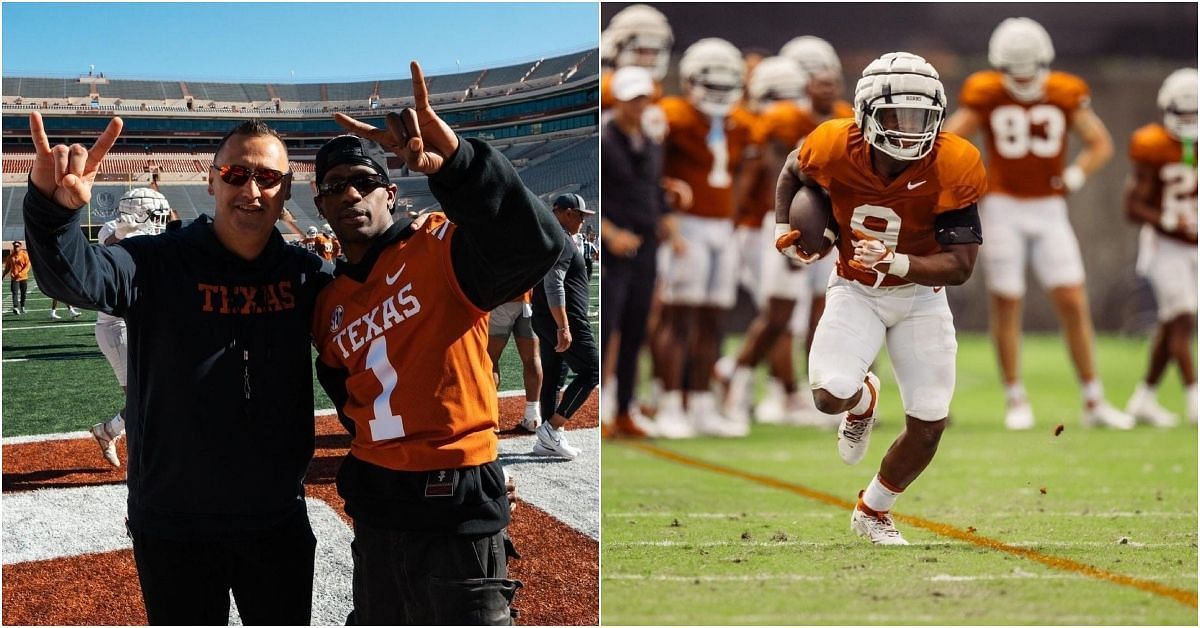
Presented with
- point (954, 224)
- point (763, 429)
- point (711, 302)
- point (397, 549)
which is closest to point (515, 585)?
point (397, 549)

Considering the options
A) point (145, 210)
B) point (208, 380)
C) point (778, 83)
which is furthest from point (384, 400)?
point (778, 83)

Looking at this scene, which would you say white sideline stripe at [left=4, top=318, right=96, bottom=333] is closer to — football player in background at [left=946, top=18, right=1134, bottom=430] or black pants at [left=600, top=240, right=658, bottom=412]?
black pants at [left=600, top=240, right=658, bottom=412]

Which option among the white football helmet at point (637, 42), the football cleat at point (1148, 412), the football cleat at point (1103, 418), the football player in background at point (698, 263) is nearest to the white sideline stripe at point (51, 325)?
the white football helmet at point (637, 42)

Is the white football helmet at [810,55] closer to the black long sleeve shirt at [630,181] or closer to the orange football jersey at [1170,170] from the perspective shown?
the black long sleeve shirt at [630,181]

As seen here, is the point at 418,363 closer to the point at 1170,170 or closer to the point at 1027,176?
the point at 1027,176

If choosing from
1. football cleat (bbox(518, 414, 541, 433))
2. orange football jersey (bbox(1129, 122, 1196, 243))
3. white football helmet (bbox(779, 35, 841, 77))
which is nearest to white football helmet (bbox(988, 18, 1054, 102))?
white football helmet (bbox(779, 35, 841, 77))

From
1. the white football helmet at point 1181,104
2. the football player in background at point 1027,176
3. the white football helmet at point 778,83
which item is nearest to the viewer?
the football player in background at point 1027,176

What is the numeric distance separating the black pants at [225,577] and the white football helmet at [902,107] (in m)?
1.07

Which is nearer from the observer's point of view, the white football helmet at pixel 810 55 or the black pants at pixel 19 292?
the black pants at pixel 19 292

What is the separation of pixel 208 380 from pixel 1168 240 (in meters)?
4.21

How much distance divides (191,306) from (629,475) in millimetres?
1618

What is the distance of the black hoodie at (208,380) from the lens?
172cm

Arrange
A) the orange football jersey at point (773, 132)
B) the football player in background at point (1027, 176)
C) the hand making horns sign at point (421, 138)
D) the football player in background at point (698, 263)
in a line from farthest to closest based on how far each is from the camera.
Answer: the football player in background at point (698, 263) → the orange football jersey at point (773, 132) → the football player in background at point (1027, 176) → the hand making horns sign at point (421, 138)

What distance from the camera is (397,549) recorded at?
1.68 metres
